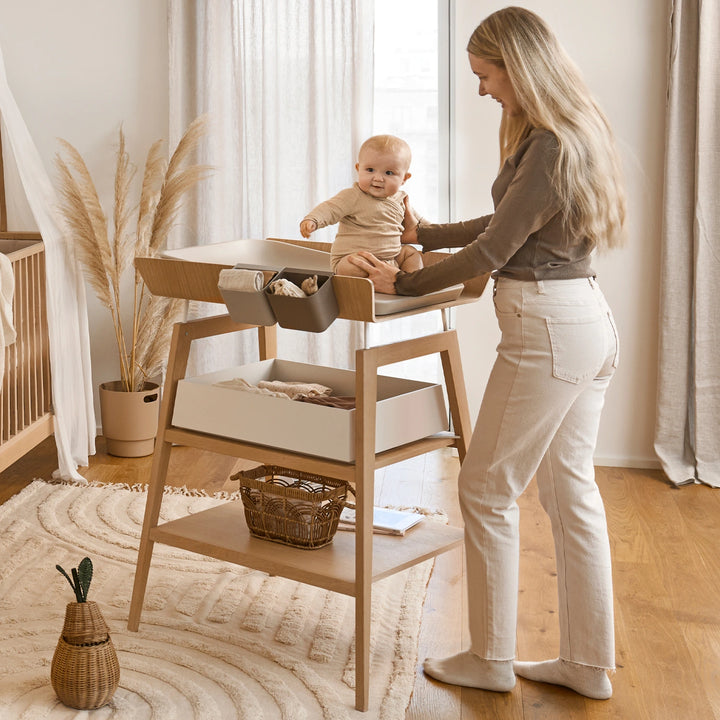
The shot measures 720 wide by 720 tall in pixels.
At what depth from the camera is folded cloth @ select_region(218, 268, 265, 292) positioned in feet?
6.14

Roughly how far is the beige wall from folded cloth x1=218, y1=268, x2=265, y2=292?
173cm

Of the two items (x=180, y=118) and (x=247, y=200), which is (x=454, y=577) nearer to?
(x=247, y=200)

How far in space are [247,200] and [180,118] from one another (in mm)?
380

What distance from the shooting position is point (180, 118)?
11.5 ft

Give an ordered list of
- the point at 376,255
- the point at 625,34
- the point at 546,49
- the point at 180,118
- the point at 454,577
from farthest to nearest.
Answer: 1. the point at 180,118
2. the point at 625,34
3. the point at 454,577
4. the point at 376,255
5. the point at 546,49

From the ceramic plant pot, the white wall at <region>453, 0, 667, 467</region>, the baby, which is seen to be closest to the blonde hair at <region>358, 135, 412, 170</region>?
the baby

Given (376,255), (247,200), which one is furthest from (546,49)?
(247,200)

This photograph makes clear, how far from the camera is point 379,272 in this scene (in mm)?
1889

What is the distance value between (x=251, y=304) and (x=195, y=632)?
0.82m

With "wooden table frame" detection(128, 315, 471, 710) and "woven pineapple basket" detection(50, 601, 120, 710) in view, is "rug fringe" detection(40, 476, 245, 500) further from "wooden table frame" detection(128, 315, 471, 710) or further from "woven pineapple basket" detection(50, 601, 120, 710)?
"woven pineapple basket" detection(50, 601, 120, 710)

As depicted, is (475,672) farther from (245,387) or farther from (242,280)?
(242,280)

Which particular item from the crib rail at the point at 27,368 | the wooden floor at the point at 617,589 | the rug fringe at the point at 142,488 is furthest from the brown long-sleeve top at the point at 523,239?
the crib rail at the point at 27,368

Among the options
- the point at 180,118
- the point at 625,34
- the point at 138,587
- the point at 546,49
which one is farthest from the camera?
the point at 180,118

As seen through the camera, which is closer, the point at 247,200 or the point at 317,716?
the point at 317,716
